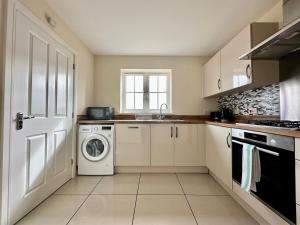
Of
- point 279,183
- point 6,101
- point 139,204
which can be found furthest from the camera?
point 139,204

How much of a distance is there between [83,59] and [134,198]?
2.39m

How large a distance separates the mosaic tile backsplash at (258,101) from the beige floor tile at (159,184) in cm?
145

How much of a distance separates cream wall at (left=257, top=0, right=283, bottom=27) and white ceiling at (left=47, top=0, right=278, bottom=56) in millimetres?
52

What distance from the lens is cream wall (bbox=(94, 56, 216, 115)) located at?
3865mm

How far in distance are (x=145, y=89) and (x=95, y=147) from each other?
5.26 feet

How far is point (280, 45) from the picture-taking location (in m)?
1.68

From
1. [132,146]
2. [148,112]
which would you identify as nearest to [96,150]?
[132,146]

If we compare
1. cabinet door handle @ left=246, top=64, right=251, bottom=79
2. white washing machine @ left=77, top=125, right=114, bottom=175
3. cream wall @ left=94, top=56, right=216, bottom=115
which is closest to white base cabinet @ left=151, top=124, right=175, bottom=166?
white washing machine @ left=77, top=125, right=114, bottom=175

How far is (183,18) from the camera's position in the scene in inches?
95.2

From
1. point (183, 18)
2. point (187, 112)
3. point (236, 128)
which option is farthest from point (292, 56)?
point (187, 112)

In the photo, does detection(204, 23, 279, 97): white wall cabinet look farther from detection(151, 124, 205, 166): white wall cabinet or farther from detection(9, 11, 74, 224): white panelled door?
detection(9, 11, 74, 224): white panelled door

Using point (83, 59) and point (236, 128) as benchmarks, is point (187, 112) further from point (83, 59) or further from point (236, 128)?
point (83, 59)

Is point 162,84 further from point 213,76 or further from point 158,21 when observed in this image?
point 158,21

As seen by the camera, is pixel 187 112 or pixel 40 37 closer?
pixel 40 37
